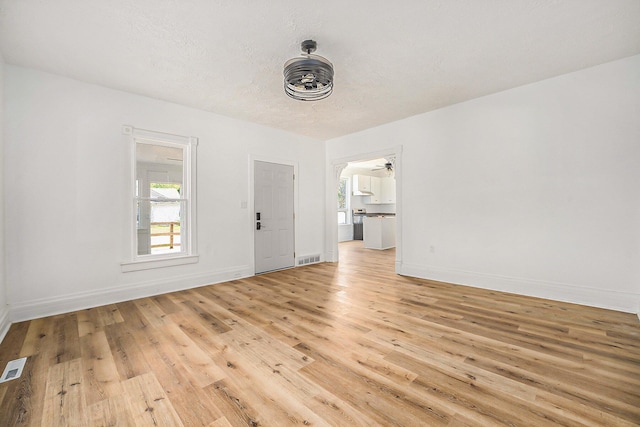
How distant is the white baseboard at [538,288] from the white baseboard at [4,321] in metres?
5.22

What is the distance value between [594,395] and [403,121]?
14.1 feet

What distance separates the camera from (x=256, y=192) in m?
5.09

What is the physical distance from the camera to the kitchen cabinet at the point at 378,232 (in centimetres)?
834

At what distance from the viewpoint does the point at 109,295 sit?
139 inches

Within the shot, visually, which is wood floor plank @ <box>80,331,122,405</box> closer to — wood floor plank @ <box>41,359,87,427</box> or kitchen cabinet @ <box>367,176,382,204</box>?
wood floor plank @ <box>41,359,87,427</box>

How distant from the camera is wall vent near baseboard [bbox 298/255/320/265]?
5.87 m

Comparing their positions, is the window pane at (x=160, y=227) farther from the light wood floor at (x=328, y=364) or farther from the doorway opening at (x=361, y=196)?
the doorway opening at (x=361, y=196)

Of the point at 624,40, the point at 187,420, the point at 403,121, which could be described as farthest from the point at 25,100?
the point at 624,40

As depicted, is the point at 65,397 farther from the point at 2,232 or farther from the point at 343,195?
the point at 343,195

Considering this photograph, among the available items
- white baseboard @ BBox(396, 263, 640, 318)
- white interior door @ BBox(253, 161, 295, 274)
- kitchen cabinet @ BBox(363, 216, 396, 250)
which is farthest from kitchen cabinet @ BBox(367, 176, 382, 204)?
white baseboard @ BBox(396, 263, 640, 318)

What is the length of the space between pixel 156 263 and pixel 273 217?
215 centimetres

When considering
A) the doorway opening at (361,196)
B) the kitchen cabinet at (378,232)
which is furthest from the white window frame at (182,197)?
the doorway opening at (361,196)

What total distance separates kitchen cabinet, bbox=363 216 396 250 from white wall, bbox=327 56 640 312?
3.44 m

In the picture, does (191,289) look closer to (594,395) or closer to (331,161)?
(331,161)
